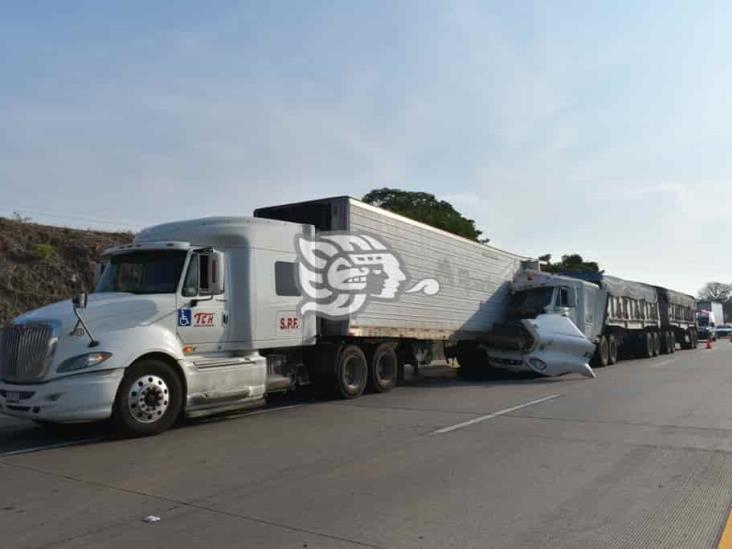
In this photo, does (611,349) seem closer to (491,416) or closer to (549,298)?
(549,298)

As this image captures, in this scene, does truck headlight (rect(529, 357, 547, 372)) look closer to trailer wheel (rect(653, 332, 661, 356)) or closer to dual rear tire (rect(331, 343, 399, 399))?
dual rear tire (rect(331, 343, 399, 399))

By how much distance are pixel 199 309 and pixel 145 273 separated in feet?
3.16

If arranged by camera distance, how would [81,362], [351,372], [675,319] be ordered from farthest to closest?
1. [675,319]
2. [351,372]
3. [81,362]

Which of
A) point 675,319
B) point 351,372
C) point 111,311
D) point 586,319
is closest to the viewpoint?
point 111,311

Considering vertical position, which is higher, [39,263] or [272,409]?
[39,263]

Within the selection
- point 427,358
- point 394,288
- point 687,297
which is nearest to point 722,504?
point 394,288

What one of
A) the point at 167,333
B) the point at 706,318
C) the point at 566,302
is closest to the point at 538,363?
the point at 566,302

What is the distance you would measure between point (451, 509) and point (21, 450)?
220 inches

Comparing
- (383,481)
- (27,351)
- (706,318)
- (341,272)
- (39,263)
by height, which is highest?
(39,263)

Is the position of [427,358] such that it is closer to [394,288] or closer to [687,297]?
[394,288]

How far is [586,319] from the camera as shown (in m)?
20.9

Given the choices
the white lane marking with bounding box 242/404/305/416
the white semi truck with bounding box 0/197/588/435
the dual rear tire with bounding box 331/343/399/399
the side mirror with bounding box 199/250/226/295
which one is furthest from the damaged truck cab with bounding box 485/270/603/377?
the side mirror with bounding box 199/250/226/295

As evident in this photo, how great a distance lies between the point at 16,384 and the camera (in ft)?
26.9

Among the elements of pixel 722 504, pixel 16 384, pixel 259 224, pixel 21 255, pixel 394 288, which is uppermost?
pixel 21 255
